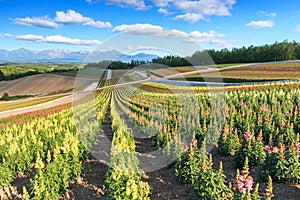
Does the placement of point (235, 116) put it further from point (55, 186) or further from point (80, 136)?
point (55, 186)

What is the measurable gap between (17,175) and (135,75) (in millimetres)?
38519

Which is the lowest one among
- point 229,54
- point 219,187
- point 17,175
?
point 17,175

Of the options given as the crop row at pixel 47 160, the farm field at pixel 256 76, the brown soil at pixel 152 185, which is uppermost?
the farm field at pixel 256 76

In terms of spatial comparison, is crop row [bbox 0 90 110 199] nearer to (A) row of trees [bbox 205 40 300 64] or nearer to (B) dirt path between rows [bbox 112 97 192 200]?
(B) dirt path between rows [bbox 112 97 192 200]

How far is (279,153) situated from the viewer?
7.73 m

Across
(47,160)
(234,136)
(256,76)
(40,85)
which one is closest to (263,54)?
(256,76)

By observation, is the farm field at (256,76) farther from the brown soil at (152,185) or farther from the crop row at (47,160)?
the crop row at (47,160)

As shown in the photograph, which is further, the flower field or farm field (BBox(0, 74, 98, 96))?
farm field (BBox(0, 74, 98, 96))

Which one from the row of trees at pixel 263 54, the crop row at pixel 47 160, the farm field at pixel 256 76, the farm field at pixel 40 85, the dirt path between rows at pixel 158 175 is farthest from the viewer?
the row of trees at pixel 263 54

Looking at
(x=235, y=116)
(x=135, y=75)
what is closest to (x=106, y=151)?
(x=235, y=116)

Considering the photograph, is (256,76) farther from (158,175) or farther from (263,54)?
(263,54)

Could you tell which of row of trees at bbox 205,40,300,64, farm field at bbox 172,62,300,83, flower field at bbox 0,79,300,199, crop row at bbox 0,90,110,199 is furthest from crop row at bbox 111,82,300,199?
row of trees at bbox 205,40,300,64

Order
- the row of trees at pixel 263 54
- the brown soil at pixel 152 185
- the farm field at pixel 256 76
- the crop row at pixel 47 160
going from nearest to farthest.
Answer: the crop row at pixel 47 160, the brown soil at pixel 152 185, the farm field at pixel 256 76, the row of trees at pixel 263 54

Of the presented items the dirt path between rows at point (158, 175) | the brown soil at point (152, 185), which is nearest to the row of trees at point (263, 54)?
the dirt path between rows at point (158, 175)
